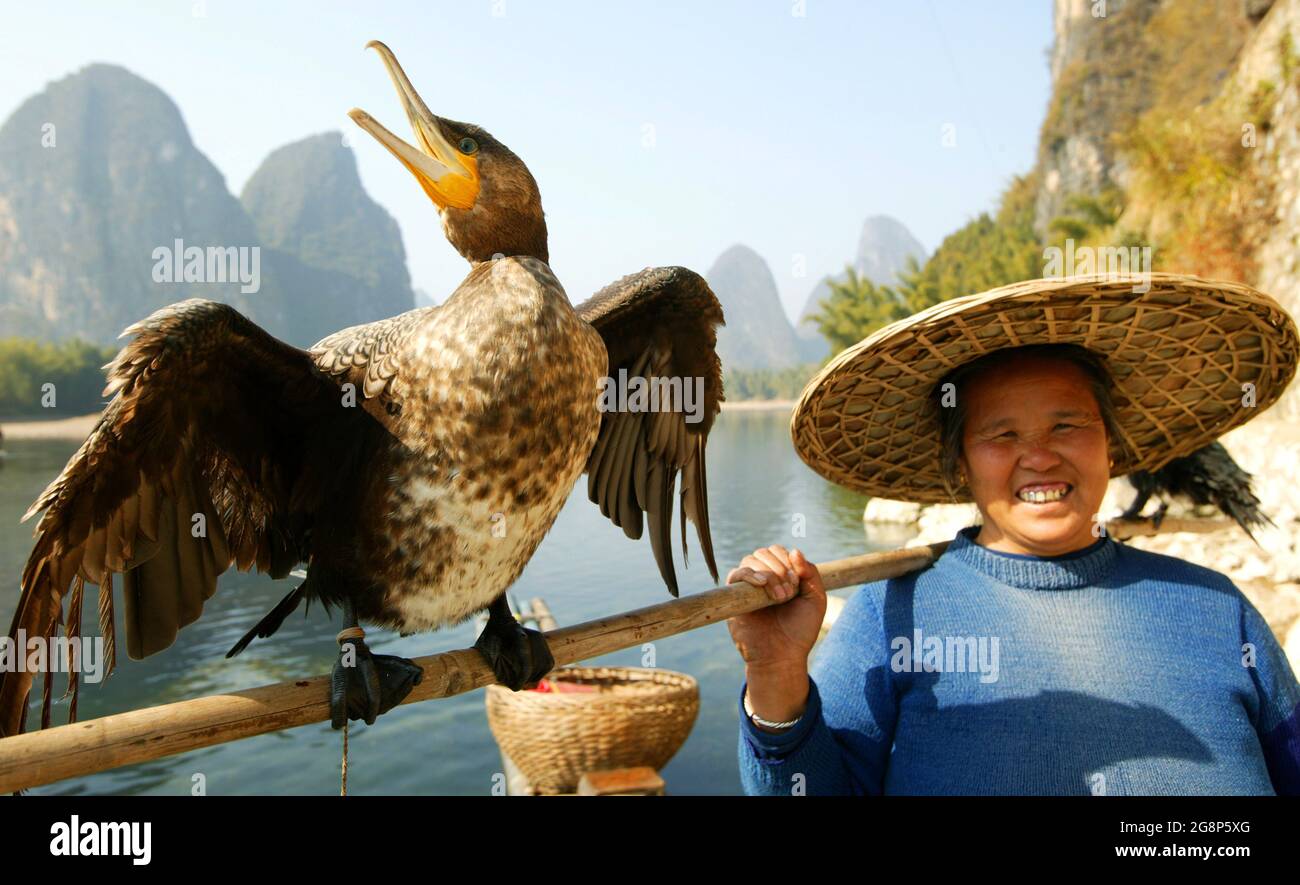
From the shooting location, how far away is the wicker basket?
521cm

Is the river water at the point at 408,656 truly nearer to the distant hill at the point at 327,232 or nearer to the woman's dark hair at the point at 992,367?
the woman's dark hair at the point at 992,367

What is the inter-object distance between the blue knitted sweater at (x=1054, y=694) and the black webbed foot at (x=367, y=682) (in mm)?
673

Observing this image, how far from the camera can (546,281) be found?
167cm

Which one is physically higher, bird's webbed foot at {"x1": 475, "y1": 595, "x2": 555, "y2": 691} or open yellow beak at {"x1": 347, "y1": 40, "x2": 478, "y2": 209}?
open yellow beak at {"x1": 347, "y1": 40, "x2": 478, "y2": 209}

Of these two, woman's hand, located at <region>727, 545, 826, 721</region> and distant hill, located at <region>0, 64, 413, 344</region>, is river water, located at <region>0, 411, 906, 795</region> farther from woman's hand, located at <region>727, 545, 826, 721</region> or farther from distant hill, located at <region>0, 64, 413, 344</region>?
distant hill, located at <region>0, 64, 413, 344</region>

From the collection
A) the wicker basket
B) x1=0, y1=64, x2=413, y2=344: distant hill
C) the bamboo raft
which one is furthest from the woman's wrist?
x1=0, y1=64, x2=413, y2=344: distant hill

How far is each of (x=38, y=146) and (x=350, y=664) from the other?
116 m

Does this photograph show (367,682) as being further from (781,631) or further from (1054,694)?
(1054,694)

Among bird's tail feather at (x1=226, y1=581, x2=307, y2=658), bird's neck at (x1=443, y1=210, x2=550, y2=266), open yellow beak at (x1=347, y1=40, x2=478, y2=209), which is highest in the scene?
open yellow beak at (x1=347, y1=40, x2=478, y2=209)

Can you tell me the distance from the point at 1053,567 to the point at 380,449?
1.37 m

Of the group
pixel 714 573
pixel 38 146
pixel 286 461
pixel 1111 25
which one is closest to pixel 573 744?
pixel 714 573
